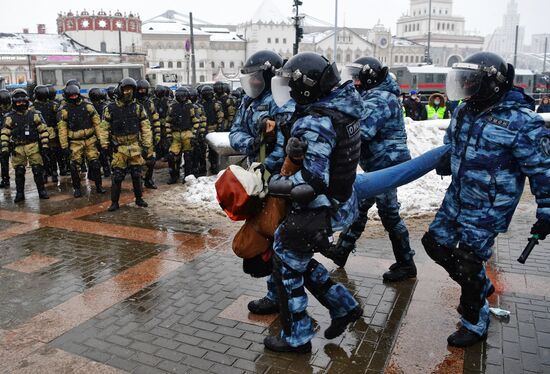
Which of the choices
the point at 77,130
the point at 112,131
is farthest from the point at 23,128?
the point at 112,131

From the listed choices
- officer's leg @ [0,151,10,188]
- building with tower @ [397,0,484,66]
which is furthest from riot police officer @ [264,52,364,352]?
building with tower @ [397,0,484,66]

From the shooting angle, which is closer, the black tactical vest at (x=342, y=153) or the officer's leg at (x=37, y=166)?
the black tactical vest at (x=342, y=153)

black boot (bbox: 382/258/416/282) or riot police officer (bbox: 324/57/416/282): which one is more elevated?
riot police officer (bbox: 324/57/416/282)

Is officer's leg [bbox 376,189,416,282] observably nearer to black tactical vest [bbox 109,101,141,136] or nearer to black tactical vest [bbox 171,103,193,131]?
black tactical vest [bbox 109,101,141,136]

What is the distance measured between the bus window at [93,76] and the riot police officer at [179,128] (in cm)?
2367

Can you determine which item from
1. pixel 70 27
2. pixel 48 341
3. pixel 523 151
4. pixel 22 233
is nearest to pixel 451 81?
pixel 523 151

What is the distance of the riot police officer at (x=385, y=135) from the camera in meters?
4.92

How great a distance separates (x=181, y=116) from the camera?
10773 millimetres

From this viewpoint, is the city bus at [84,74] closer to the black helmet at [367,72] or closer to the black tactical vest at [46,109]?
the black tactical vest at [46,109]

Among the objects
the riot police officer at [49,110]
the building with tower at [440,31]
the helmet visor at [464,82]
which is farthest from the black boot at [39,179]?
the building with tower at [440,31]

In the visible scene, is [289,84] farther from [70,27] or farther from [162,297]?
[70,27]

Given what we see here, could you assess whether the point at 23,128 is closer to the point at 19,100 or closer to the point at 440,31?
the point at 19,100

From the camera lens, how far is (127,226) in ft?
24.6

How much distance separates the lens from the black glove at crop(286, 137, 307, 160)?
124 inches
